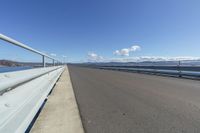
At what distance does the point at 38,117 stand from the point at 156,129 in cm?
258

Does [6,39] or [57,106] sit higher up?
[6,39]

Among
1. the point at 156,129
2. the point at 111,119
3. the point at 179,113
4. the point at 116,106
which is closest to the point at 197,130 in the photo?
the point at 156,129

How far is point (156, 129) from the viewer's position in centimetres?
294

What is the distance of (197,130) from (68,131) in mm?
2340

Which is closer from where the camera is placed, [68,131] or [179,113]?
[68,131]

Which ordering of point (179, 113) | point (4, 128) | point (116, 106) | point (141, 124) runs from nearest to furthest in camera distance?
point (4, 128) < point (141, 124) < point (179, 113) < point (116, 106)

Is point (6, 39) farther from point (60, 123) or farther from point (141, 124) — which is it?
point (141, 124)

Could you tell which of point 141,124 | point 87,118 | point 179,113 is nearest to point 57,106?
point 87,118

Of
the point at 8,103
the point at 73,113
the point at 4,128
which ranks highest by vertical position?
the point at 8,103

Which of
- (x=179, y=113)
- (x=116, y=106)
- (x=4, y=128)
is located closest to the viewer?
(x=4, y=128)

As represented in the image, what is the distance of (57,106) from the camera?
15.2 feet

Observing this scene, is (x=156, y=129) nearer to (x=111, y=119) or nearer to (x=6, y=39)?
(x=111, y=119)

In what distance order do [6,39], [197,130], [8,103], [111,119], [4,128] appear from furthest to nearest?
A: [111,119] → [197,130] → [6,39] → [8,103] → [4,128]

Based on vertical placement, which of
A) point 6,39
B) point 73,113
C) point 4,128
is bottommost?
point 73,113
